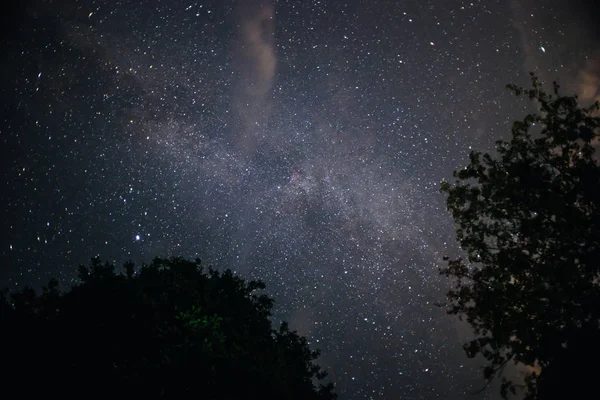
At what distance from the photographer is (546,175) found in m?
9.53

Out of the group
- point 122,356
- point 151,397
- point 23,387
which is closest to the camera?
point 23,387

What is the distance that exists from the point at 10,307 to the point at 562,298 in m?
13.9

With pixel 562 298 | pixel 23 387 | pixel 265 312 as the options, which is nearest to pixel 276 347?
pixel 265 312

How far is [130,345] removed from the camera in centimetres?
962

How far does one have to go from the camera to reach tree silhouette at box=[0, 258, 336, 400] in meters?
7.83

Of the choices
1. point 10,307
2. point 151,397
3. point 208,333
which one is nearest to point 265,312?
point 208,333

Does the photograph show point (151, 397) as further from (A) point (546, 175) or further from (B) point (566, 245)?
(A) point (546, 175)

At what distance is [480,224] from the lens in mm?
10641

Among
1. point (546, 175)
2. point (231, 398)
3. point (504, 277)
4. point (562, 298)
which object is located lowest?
point (231, 398)

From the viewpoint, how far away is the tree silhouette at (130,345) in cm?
783

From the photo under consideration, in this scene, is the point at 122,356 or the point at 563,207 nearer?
→ the point at 563,207

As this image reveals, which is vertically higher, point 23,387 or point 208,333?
point 208,333

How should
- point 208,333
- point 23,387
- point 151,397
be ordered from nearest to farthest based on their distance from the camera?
1. point 23,387
2. point 151,397
3. point 208,333

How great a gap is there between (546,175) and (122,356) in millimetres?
13166
